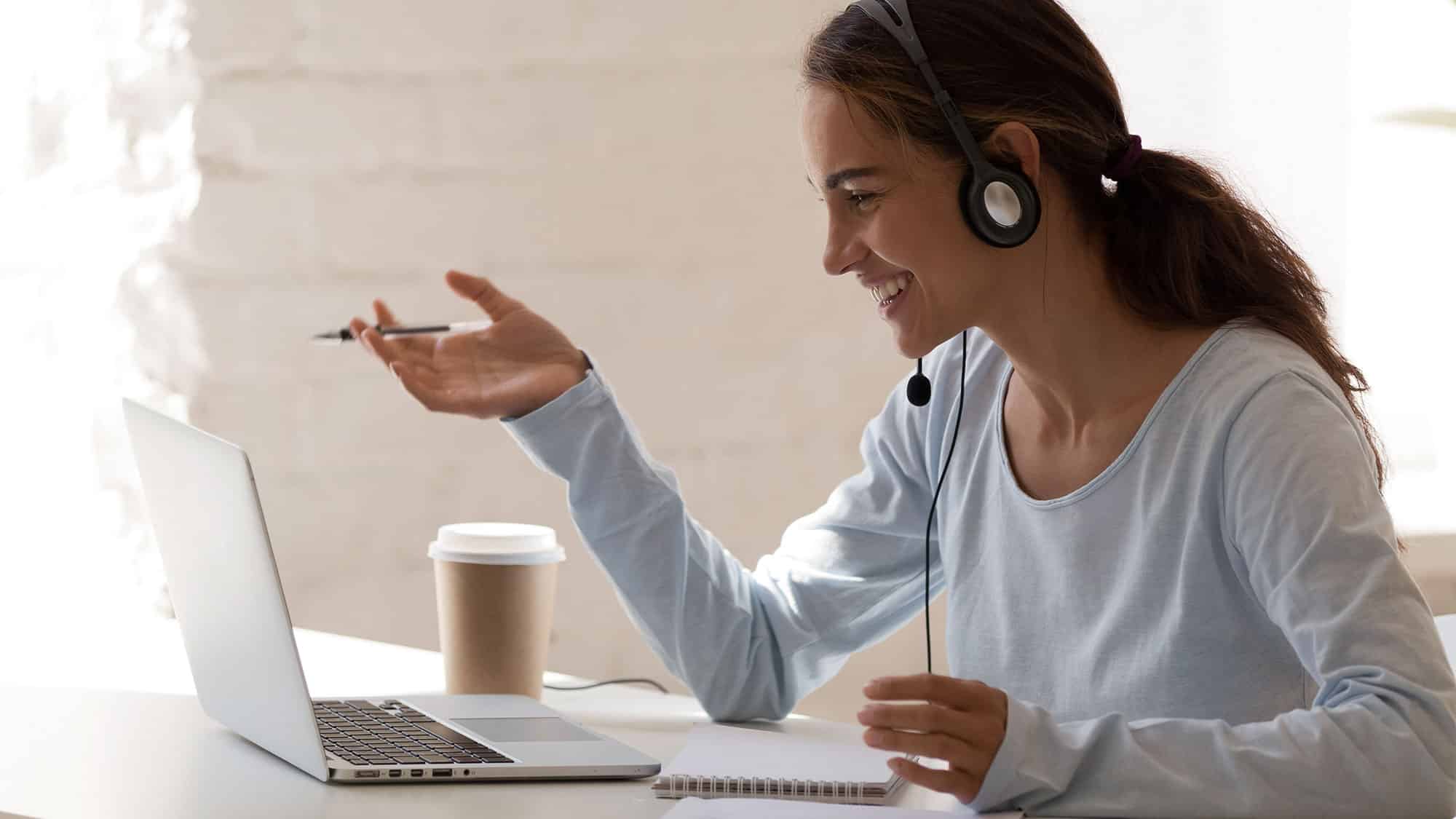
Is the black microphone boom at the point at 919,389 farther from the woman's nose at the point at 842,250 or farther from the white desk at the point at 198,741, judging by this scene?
the white desk at the point at 198,741

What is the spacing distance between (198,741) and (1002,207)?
0.72 m

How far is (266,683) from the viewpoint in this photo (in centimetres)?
103

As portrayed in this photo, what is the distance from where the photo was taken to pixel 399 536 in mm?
1856

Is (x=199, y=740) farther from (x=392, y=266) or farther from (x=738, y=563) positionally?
(x=392, y=266)

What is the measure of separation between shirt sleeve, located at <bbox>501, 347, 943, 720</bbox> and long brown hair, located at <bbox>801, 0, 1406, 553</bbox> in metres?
0.27

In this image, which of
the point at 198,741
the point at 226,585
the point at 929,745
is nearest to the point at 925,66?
the point at 929,745

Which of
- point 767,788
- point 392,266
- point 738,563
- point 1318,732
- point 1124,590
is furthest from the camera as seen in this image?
point 392,266

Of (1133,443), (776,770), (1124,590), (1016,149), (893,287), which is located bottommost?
(776,770)

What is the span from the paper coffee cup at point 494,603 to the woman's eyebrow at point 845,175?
1.21ft

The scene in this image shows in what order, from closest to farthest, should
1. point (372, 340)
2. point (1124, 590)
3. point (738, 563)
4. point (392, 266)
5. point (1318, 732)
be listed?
point (1318, 732) → point (1124, 590) → point (372, 340) → point (738, 563) → point (392, 266)

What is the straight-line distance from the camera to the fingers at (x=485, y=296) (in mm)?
1254

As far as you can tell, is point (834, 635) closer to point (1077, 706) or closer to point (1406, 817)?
point (1077, 706)

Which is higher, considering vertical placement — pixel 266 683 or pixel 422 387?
pixel 422 387

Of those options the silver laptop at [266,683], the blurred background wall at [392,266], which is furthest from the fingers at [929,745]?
the blurred background wall at [392,266]
